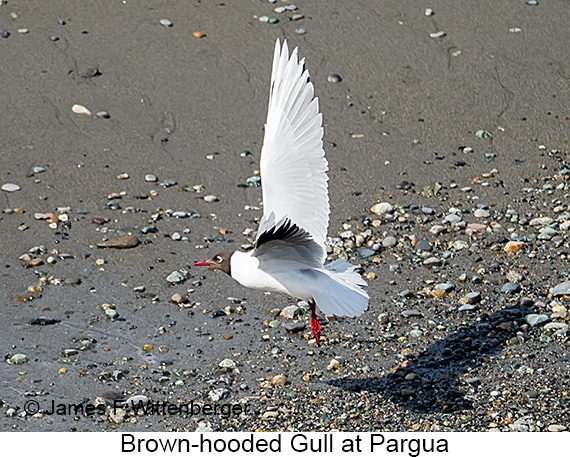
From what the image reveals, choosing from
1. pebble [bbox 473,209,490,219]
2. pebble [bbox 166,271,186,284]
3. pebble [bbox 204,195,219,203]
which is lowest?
pebble [bbox 166,271,186,284]

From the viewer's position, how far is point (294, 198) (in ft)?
20.4

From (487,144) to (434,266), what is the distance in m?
1.86

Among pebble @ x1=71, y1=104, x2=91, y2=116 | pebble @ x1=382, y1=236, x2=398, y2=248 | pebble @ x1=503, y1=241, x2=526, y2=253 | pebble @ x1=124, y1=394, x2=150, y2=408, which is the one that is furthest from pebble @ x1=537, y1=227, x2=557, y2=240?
pebble @ x1=71, y1=104, x2=91, y2=116

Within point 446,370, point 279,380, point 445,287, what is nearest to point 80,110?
point 445,287

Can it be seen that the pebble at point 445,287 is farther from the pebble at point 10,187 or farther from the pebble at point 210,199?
the pebble at point 10,187

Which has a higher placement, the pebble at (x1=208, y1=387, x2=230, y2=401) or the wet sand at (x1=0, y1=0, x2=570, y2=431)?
the wet sand at (x1=0, y1=0, x2=570, y2=431)

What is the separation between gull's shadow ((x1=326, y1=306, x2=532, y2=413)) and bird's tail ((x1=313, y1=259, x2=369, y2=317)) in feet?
1.84

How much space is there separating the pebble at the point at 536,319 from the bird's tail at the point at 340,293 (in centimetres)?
121

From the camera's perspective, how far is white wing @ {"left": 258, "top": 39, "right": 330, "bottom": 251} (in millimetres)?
6199

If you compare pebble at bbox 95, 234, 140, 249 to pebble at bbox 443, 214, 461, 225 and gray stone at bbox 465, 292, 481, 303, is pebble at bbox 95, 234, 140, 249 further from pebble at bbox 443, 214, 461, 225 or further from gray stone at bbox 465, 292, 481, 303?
gray stone at bbox 465, 292, 481, 303

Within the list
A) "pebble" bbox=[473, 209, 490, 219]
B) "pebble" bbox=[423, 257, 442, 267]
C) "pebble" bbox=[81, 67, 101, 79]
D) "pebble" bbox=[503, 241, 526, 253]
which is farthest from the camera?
"pebble" bbox=[81, 67, 101, 79]

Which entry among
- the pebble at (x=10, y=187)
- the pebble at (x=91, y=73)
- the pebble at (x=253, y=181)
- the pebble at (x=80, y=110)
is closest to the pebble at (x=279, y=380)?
the pebble at (x=253, y=181)

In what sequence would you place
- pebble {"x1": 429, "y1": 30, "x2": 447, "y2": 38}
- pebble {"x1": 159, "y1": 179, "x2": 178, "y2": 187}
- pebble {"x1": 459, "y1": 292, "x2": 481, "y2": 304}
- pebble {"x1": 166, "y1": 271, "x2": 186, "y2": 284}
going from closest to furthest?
1. pebble {"x1": 459, "y1": 292, "x2": 481, "y2": 304}
2. pebble {"x1": 166, "y1": 271, "x2": 186, "y2": 284}
3. pebble {"x1": 159, "y1": 179, "x2": 178, "y2": 187}
4. pebble {"x1": 429, "y1": 30, "x2": 447, "y2": 38}

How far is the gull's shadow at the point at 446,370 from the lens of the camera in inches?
232
